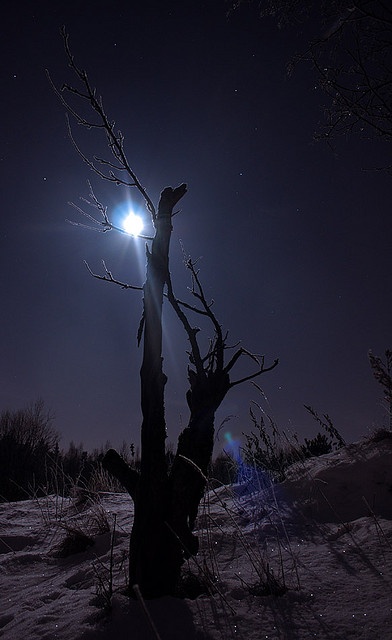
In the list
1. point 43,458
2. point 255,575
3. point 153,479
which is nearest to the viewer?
point 255,575

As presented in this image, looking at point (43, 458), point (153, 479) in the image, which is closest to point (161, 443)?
point (153, 479)

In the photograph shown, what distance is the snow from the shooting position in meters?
1.67

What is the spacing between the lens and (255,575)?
7.02 ft

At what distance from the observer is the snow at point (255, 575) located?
167cm

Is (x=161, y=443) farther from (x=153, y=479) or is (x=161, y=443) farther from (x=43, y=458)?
(x=43, y=458)

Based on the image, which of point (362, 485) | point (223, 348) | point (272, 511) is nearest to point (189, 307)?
point (223, 348)

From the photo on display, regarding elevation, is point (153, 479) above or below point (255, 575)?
above

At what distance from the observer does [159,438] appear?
2.38m

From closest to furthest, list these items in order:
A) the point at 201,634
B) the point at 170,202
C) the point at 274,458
Result: the point at 201,634 → the point at 170,202 → the point at 274,458

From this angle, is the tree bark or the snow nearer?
the snow

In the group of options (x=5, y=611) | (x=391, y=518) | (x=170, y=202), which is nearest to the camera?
(x=5, y=611)

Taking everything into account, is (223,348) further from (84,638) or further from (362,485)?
(84,638)

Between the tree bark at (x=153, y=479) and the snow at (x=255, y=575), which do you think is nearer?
the snow at (x=255, y=575)

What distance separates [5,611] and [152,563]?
936 mm
